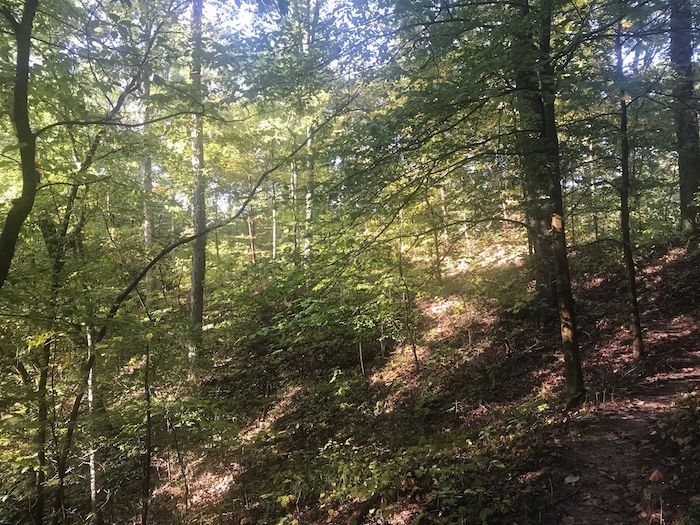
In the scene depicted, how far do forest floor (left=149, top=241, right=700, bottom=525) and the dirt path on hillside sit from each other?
0.02 metres

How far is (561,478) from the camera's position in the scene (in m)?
4.68

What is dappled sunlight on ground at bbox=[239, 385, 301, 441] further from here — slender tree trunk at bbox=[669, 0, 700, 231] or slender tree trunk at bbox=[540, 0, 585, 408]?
slender tree trunk at bbox=[669, 0, 700, 231]

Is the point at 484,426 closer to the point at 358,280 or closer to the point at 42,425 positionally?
the point at 358,280

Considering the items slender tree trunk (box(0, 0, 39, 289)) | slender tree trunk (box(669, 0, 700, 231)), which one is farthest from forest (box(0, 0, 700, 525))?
slender tree trunk (box(669, 0, 700, 231))

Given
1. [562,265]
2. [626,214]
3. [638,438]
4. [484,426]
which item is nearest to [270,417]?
[484,426]

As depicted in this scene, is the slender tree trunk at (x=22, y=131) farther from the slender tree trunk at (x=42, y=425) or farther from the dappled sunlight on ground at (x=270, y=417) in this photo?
the dappled sunlight on ground at (x=270, y=417)

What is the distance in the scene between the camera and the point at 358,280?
9258mm

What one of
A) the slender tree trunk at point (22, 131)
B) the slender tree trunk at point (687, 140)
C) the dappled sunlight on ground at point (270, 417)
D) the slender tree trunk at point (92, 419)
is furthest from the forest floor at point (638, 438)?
the dappled sunlight on ground at point (270, 417)

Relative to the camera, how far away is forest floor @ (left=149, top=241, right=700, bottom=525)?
14.9ft

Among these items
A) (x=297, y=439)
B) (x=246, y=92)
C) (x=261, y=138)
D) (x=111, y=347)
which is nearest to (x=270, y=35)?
Result: (x=246, y=92)

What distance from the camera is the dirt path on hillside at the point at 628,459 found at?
3945 millimetres

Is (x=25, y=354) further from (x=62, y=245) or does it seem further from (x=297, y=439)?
(x=297, y=439)

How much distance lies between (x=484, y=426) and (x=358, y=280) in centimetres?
378

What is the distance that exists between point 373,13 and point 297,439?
7.85 metres
